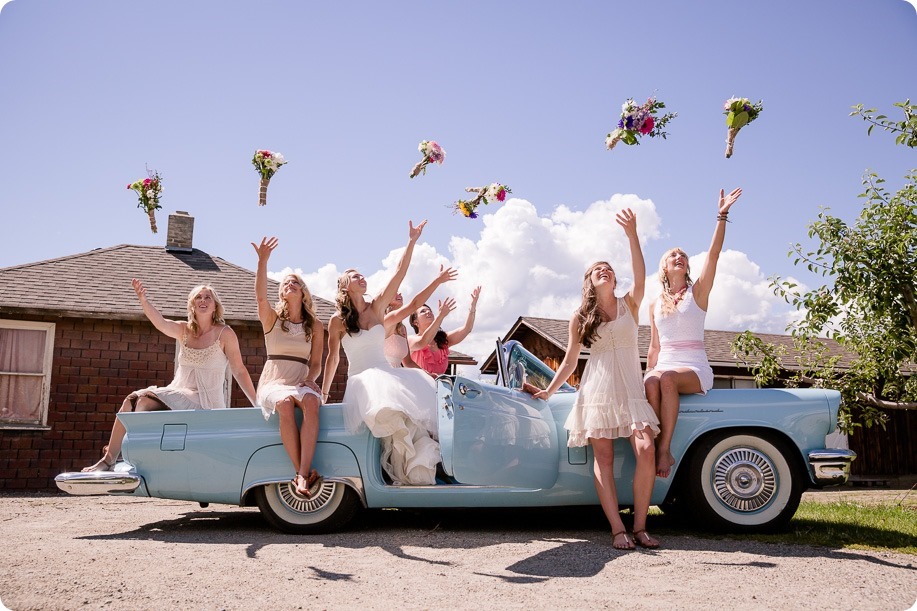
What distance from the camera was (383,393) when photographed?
17.8 ft

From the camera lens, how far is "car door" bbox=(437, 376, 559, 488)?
503 centimetres

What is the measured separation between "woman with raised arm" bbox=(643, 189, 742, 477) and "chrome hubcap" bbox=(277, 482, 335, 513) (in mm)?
2373

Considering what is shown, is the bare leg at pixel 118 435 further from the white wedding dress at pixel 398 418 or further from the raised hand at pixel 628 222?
the raised hand at pixel 628 222

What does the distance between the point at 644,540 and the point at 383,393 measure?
2.05m

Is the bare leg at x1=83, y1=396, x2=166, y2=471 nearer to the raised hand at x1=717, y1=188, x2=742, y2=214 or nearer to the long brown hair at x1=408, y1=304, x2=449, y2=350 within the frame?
the long brown hair at x1=408, y1=304, x2=449, y2=350

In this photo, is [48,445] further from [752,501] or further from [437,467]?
[752,501]

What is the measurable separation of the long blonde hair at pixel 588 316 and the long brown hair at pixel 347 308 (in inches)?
68.7

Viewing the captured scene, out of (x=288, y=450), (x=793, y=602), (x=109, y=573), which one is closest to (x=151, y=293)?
(x=288, y=450)

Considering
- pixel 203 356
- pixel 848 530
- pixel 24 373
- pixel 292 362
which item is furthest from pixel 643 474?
pixel 24 373

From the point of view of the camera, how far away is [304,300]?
5.97 metres

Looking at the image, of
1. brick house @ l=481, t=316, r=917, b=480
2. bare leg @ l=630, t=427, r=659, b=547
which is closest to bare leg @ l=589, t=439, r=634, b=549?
bare leg @ l=630, t=427, r=659, b=547

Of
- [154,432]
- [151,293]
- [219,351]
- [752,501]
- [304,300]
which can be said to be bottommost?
[752,501]

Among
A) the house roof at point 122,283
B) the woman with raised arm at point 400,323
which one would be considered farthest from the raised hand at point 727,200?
the house roof at point 122,283

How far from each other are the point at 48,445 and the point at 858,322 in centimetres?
1150
